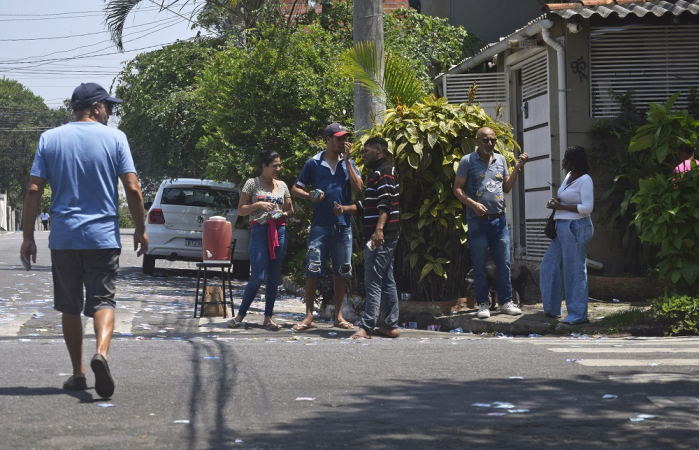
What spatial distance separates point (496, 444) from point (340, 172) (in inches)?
209

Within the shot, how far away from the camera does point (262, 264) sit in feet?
32.2

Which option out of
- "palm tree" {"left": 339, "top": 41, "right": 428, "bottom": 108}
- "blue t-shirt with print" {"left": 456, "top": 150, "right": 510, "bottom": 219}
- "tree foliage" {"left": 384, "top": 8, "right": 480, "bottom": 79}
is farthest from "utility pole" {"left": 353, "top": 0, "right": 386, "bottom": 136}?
"tree foliage" {"left": 384, "top": 8, "right": 480, "bottom": 79}

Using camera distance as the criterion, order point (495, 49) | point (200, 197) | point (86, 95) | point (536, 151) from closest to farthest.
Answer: point (86, 95), point (536, 151), point (495, 49), point (200, 197)

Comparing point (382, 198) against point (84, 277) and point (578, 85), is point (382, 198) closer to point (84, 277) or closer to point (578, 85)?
point (84, 277)

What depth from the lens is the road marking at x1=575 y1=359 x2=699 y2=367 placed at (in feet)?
23.2

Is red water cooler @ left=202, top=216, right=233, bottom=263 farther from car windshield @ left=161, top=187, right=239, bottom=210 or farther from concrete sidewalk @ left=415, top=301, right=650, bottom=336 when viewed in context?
car windshield @ left=161, top=187, right=239, bottom=210

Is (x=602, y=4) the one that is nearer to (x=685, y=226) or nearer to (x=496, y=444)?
(x=685, y=226)

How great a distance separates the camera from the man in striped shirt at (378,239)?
9.09m

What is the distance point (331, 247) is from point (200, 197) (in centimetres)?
861

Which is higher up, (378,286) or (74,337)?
(378,286)

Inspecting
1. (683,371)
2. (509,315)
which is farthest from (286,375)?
(509,315)

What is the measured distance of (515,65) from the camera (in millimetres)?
14969

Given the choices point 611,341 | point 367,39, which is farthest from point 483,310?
point 367,39

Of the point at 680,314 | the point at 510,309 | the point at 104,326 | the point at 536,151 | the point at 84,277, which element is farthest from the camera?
the point at 536,151
